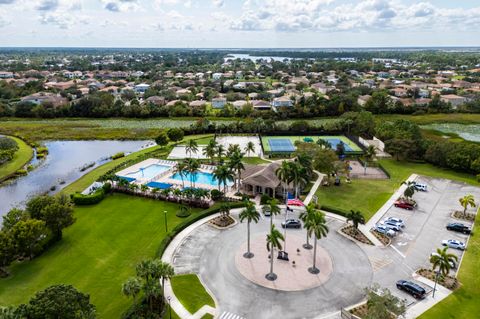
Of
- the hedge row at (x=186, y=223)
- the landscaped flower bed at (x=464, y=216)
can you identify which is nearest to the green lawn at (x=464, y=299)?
the landscaped flower bed at (x=464, y=216)

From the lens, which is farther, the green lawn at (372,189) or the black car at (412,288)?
the green lawn at (372,189)

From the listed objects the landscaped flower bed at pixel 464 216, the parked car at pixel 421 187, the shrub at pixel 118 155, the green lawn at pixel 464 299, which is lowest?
the green lawn at pixel 464 299

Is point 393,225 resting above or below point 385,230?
above

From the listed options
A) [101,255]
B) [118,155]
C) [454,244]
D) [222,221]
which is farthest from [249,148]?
[454,244]

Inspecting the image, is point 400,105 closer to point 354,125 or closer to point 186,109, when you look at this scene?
point 354,125

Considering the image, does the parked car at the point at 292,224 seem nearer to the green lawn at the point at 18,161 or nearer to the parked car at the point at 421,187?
the parked car at the point at 421,187

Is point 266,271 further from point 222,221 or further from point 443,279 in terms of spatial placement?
point 443,279

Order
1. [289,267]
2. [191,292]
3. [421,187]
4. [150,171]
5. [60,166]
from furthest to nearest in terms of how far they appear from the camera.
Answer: [60,166] → [150,171] → [421,187] → [289,267] → [191,292]
